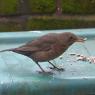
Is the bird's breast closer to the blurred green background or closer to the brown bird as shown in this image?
the brown bird

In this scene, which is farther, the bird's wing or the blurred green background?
the blurred green background

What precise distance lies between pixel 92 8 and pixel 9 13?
150cm

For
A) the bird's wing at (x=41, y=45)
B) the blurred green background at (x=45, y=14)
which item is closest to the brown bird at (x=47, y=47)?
the bird's wing at (x=41, y=45)

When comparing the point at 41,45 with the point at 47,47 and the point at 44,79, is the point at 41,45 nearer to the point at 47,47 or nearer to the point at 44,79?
the point at 47,47

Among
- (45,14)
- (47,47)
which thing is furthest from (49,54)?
(45,14)

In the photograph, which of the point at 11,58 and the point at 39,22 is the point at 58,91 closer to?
the point at 11,58

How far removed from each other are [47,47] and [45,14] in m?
6.63

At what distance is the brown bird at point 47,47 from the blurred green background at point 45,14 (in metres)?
5.87

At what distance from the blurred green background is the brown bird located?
19.3 feet

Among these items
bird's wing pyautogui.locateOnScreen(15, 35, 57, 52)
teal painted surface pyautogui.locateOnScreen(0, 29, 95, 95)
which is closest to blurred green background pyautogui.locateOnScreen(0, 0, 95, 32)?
teal painted surface pyautogui.locateOnScreen(0, 29, 95, 95)

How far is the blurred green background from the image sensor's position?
9.10 meters

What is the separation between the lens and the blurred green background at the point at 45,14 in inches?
358

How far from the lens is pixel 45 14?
31.6 ft

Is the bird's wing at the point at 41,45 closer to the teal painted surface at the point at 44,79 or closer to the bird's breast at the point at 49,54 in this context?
the bird's breast at the point at 49,54
